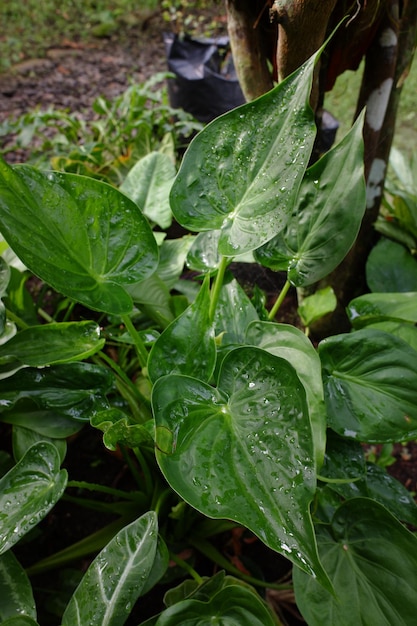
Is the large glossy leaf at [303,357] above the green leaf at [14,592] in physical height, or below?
above

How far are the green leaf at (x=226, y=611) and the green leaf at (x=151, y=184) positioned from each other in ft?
2.44

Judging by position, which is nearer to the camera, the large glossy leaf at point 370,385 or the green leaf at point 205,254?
the large glossy leaf at point 370,385

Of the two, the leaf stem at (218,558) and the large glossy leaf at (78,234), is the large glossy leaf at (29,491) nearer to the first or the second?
the large glossy leaf at (78,234)

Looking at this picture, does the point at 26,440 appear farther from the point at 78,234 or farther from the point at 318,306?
the point at 318,306

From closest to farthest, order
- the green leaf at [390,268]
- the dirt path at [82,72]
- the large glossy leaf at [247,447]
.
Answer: the large glossy leaf at [247,447]
the green leaf at [390,268]
the dirt path at [82,72]

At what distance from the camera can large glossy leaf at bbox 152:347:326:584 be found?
0.51 m

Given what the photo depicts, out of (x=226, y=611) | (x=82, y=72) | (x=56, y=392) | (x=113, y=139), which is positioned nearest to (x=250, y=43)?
(x=56, y=392)

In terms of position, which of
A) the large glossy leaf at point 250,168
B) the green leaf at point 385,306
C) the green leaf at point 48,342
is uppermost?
the large glossy leaf at point 250,168

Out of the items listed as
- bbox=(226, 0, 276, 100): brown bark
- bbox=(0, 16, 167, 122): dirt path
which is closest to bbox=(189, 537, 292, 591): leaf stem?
bbox=(226, 0, 276, 100): brown bark

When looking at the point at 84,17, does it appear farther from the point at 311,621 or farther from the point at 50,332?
the point at 311,621

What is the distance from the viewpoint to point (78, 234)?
70cm

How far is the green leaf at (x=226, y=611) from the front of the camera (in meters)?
0.64

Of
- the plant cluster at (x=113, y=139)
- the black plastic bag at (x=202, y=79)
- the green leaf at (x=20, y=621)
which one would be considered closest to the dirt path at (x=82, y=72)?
the black plastic bag at (x=202, y=79)

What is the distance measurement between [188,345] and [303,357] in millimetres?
161
